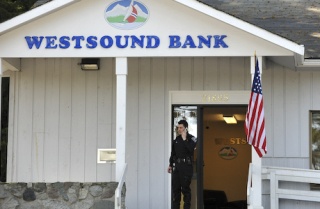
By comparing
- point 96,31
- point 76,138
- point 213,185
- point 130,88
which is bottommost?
point 213,185

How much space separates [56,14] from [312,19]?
595cm

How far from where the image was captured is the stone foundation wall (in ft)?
37.0

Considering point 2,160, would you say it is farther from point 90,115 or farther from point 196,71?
point 196,71

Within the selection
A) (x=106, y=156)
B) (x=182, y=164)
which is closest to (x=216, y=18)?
(x=182, y=164)

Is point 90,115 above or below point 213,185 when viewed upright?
above

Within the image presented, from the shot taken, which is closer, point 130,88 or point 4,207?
point 4,207

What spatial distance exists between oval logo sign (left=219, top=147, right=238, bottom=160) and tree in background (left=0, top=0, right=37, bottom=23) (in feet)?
29.6

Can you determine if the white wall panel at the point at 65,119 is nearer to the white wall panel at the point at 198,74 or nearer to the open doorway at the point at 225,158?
the white wall panel at the point at 198,74

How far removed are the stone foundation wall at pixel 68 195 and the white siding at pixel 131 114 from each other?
2040mm

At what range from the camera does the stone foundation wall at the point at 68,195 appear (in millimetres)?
11273

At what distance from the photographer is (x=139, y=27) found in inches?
468

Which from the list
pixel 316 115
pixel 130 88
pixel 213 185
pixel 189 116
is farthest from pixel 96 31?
pixel 213 185

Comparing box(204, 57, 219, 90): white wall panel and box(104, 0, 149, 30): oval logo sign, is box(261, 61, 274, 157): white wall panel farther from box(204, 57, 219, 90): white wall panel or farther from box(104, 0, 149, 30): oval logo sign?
box(104, 0, 149, 30): oval logo sign

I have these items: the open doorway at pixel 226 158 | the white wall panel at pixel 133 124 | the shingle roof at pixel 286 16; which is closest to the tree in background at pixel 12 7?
the open doorway at pixel 226 158
